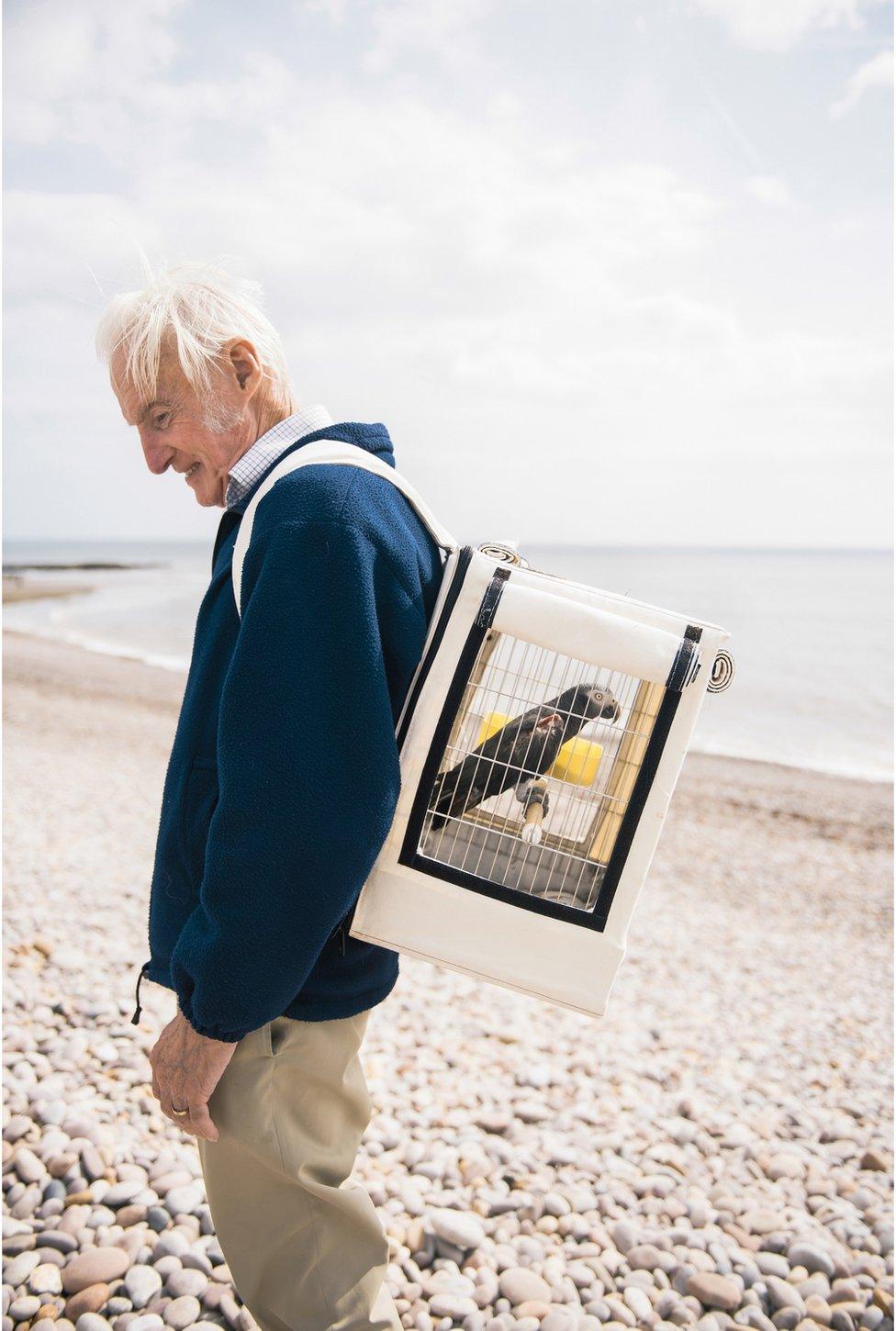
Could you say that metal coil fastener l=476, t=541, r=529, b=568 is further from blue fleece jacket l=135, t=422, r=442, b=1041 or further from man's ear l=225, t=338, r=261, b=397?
man's ear l=225, t=338, r=261, b=397

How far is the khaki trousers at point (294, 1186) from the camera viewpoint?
1597mm

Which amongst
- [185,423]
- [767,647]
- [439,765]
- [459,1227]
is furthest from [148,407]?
[767,647]

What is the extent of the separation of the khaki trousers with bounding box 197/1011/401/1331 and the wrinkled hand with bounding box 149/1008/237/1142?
6cm

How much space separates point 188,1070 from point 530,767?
77cm

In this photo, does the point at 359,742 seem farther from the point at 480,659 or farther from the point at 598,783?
the point at 598,783

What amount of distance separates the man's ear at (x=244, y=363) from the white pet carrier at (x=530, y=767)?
0.24 meters

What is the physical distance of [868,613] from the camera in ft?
136

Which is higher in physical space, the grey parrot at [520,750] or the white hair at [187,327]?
the white hair at [187,327]

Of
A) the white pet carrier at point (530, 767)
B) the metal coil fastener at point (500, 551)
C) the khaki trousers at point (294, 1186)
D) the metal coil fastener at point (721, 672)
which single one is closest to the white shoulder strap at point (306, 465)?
the white pet carrier at point (530, 767)

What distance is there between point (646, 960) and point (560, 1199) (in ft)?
8.65

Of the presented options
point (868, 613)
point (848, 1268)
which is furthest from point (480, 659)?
point (868, 613)

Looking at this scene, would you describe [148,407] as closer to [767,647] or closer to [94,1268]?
[94,1268]

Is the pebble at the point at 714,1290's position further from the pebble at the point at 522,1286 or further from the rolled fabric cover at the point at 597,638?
the rolled fabric cover at the point at 597,638

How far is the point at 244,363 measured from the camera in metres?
1.69
